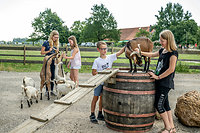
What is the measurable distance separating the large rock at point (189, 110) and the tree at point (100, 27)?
55722 mm

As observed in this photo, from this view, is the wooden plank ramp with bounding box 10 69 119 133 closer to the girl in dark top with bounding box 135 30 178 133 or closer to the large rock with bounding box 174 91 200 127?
the girl in dark top with bounding box 135 30 178 133

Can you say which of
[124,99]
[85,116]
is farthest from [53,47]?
[124,99]

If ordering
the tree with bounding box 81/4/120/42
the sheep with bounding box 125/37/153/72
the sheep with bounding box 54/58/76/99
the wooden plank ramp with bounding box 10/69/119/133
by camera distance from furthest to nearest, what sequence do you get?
the tree with bounding box 81/4/120/42 < the sheep with bounding box 54/58/76/99 < the sheep with bounding box 125/37/153/72 < the wooden plank ramp with bounding box 10/69/119/133

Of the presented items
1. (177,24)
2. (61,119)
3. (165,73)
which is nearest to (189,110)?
(165,73)

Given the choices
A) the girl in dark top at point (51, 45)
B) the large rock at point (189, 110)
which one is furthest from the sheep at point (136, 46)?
the girl in dark top at point (51, 45)

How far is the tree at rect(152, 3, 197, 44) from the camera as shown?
161 feet

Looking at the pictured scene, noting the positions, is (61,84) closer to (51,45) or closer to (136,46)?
(51,45)

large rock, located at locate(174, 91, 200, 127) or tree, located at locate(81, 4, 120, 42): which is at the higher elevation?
tree, located at locate(81, 4, 120, 42)

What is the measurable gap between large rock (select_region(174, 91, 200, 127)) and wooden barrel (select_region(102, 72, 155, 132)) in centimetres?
94

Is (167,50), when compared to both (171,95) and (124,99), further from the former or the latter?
(171,95)

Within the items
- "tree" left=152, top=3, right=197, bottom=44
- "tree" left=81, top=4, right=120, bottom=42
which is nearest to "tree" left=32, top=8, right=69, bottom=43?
"tree" left=81, top=4, right=120, bottom=42

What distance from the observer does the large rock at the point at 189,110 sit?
397 cm

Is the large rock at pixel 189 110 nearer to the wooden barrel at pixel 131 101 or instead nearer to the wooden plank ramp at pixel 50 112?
the wooden barrel at pixel 131 101

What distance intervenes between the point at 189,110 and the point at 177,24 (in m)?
52.9
